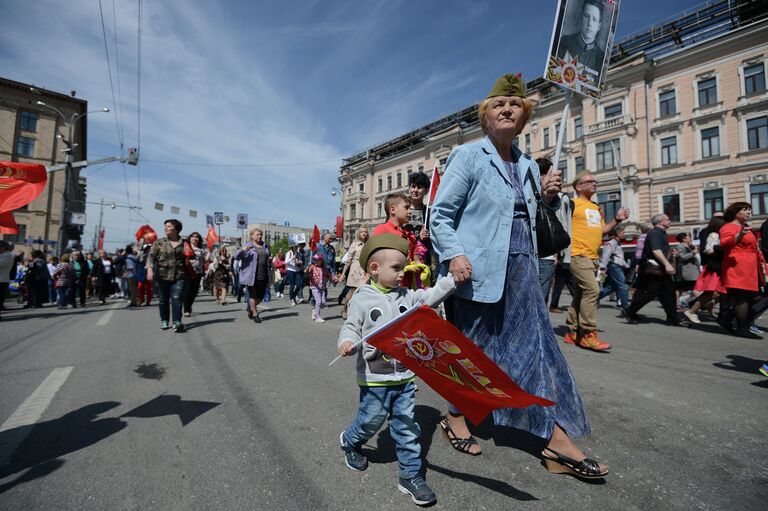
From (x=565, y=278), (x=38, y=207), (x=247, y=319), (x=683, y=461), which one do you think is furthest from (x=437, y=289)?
(x=38, y=207)

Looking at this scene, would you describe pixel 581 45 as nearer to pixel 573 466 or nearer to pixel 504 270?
pixel 504 270

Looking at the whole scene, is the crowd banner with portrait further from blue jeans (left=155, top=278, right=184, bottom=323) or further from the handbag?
blue jeans (left=155, top=278, right=184, bottom=323)

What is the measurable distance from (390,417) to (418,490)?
365 millimetres

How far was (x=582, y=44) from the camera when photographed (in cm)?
378

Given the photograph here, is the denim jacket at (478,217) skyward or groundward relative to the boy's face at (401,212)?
groundward

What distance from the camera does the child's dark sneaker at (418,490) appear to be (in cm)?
167

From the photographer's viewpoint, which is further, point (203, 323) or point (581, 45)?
point (203, 323)

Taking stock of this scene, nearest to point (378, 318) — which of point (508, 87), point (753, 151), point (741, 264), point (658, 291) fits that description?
point (508, 87)

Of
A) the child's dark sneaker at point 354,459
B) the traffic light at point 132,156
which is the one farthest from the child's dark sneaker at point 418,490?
the traffic light at point 132,156

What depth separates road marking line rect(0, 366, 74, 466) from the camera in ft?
7.50

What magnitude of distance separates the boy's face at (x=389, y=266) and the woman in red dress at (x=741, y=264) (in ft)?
18.3

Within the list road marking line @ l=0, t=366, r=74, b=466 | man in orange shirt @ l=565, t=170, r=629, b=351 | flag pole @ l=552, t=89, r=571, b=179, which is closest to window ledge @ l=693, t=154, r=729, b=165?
man in orange shirt @ l=565, t=170, r=629, b=351

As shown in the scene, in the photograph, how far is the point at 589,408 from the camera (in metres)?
2.79

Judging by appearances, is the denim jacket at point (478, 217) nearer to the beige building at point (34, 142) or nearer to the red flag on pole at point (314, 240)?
the red flag on pole at point (314, 240)
